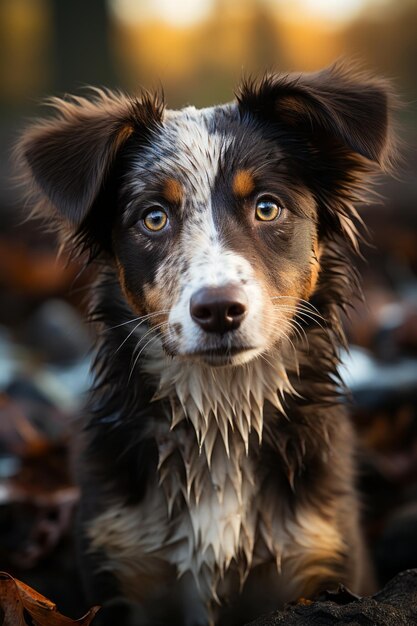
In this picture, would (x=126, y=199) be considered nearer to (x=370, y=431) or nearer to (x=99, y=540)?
(x=99, y=540)

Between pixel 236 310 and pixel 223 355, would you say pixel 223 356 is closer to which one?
pixel 223 355

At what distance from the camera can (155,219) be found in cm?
321

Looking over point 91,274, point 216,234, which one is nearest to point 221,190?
point 216,234

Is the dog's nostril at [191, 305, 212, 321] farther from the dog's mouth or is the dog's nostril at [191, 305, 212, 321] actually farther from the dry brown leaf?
the dry brown leaf

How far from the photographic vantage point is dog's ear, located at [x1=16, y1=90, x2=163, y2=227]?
10.1ft

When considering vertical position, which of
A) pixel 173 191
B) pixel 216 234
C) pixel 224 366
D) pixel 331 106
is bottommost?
pixel 224 366

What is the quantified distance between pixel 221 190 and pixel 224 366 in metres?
0.59

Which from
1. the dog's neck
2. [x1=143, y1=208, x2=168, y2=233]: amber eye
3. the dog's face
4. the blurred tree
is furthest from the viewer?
the blurred tree

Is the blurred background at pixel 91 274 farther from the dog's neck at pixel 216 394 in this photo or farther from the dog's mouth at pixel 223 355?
the dog's mouth at pixel 223 355

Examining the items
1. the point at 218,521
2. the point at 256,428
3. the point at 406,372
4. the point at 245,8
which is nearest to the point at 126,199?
the point at 256,428

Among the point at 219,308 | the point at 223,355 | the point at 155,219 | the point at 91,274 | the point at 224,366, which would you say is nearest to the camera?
the point at 219,308

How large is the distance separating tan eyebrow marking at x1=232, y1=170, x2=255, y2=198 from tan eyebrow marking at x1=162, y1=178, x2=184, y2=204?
0.18 m

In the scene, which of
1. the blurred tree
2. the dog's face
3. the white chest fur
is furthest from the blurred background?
the white chest fur

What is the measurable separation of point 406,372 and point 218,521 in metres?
2.66
